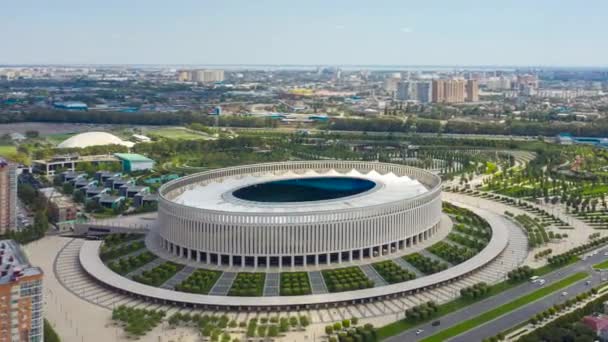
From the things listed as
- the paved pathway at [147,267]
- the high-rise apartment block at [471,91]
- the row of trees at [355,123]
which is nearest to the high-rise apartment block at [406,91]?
the high-rise apartment block at [471,91]

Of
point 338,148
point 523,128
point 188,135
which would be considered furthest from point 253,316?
point 523,128

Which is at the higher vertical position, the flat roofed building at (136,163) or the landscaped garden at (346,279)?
the flat roofed building at (136,163)

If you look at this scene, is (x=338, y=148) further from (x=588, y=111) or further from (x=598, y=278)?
(x=588, y=111)

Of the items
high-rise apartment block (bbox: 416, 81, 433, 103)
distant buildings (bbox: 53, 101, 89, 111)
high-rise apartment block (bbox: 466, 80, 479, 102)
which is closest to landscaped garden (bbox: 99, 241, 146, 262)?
distant buildings (bbox: 53, 101, 89, 111)

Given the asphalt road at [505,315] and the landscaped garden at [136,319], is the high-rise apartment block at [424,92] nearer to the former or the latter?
the asphalt road at [505,315]

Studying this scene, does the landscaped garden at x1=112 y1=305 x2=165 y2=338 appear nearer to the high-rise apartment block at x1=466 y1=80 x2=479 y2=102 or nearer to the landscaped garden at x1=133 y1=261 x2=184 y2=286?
the landscaped garden at x1=133 y1=261 x2=184 y2=286

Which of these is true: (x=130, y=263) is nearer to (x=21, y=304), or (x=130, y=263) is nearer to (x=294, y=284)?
(x=294, y=284)
